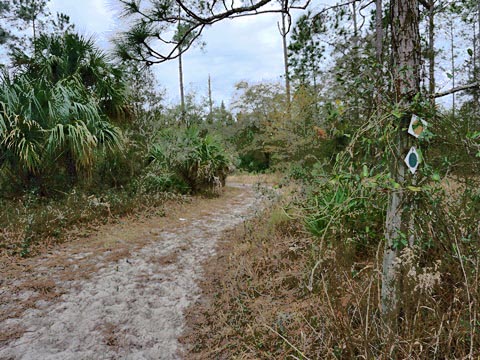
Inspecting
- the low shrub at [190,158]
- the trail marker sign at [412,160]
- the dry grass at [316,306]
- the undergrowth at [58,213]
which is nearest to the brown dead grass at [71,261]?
the undergrowth at [58,213]

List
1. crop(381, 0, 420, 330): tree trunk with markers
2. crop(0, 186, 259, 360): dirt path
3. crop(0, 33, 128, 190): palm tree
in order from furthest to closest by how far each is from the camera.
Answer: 1. crop(0, 33, 128, 190): palm tree
2. crop(0, 186, 259, 360): dirt path
3. crop(381, 0, 420, 330): tree trunk with markers

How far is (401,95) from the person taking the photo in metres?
1.34

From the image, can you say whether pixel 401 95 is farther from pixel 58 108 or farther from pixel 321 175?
pixel 58 108

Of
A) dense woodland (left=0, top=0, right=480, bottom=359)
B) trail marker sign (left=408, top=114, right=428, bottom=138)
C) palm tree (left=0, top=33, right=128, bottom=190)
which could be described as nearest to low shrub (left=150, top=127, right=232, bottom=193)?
dense woodland (left=0, top=0, right=480, bottom=359)

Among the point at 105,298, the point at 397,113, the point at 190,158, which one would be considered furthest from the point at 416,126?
the point at 190,158

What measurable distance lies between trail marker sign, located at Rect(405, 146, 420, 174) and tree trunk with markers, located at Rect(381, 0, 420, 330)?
56mm

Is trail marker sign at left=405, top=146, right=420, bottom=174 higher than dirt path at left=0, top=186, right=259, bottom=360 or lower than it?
higher

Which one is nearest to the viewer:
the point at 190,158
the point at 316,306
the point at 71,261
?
the point at 316,306

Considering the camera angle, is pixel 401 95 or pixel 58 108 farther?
pixel 58 108

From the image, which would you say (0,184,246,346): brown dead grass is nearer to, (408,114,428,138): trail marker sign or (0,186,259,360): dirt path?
(0,186,259,360): dirt path

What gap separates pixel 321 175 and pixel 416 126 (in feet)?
3.11

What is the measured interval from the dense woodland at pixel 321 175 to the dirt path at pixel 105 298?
1.60ft

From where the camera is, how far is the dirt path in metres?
2.13

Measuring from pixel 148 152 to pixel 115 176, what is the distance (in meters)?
0.96
